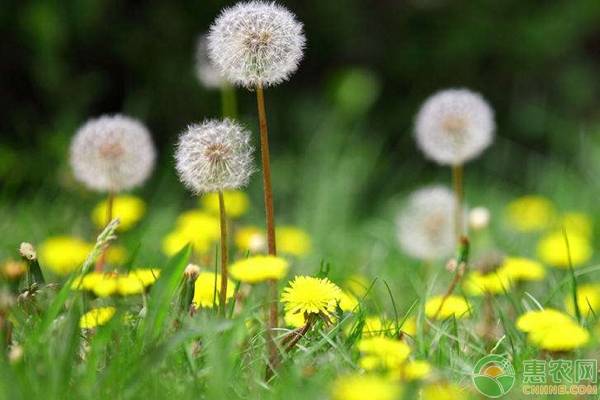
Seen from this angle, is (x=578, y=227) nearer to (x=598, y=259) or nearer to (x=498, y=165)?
(x=598, y=259)

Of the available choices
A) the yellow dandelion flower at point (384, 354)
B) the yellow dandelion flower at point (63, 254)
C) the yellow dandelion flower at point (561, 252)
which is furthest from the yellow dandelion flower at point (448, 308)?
the yellow dandelion flower at point (63, 254)

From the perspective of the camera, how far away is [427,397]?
1.64 m

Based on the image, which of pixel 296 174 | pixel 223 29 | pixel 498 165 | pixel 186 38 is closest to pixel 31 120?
pixel 186 38

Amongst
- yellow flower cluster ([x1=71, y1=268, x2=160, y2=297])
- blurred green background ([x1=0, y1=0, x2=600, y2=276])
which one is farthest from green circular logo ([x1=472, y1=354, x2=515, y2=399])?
blurred green background ([x1=0, y1=0, x2=600, y2=276])

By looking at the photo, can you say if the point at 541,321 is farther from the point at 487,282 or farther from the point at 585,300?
the point at 585,300

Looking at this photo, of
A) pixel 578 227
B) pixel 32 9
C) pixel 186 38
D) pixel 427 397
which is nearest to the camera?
pixel 427 397

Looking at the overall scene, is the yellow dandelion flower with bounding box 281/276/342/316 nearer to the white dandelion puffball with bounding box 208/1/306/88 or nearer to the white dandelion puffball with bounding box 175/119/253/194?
the white dandelion puffball with bounding box 175/119/253/194

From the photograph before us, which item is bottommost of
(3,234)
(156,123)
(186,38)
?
(3,234)

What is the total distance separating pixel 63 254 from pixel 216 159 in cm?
102

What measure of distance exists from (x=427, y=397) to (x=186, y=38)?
3248mm

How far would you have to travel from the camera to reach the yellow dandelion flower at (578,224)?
135 inches

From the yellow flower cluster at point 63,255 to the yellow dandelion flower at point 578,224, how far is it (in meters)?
1.55

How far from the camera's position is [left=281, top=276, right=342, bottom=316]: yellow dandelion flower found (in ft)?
6.07

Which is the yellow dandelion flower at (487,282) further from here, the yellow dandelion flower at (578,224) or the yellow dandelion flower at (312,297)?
the yellow dandelion flower at (578,224)
